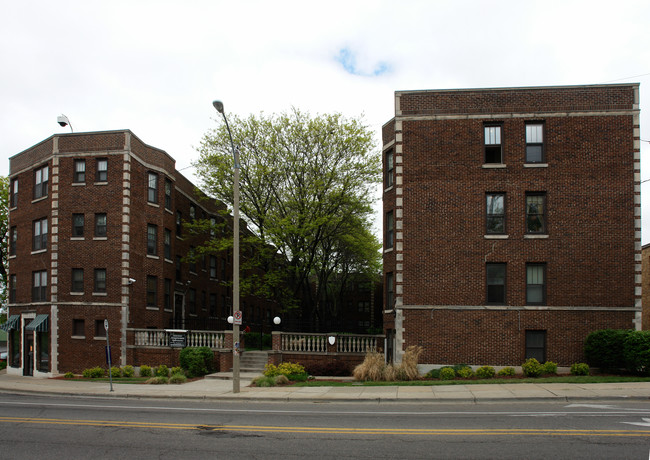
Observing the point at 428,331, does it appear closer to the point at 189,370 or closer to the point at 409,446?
the point at 189,370

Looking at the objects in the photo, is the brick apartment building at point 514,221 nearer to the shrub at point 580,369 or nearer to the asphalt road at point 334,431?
the shrub at point 580,369

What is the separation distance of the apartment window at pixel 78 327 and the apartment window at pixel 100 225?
4657mm

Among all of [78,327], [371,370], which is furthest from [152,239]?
[371,370]

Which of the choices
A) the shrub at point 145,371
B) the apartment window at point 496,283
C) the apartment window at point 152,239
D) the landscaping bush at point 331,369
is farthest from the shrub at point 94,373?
the apartment window at point 496,283

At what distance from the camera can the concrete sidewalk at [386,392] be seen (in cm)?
1709

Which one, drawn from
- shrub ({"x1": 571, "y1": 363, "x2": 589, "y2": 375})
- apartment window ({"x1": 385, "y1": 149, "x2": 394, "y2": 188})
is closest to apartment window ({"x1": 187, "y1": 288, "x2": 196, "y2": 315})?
apartment window ({"x1": 385, "y1": 149, "x2": 394, "y2": 188})

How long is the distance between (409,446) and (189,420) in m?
5.98

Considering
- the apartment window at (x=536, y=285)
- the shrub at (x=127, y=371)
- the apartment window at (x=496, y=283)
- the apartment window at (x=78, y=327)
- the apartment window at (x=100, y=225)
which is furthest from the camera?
the apartment window at (x=100, y=225)

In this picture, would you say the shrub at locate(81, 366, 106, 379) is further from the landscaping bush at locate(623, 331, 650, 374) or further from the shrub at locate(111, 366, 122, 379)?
the landscaping bush at locate(623, 331, 650, 374)

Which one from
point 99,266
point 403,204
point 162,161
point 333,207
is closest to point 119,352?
point 99,266

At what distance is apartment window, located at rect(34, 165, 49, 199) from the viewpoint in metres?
33.8

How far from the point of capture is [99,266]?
104 ft

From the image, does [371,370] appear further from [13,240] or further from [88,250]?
[13,240]

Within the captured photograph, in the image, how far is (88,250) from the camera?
31891 mm
